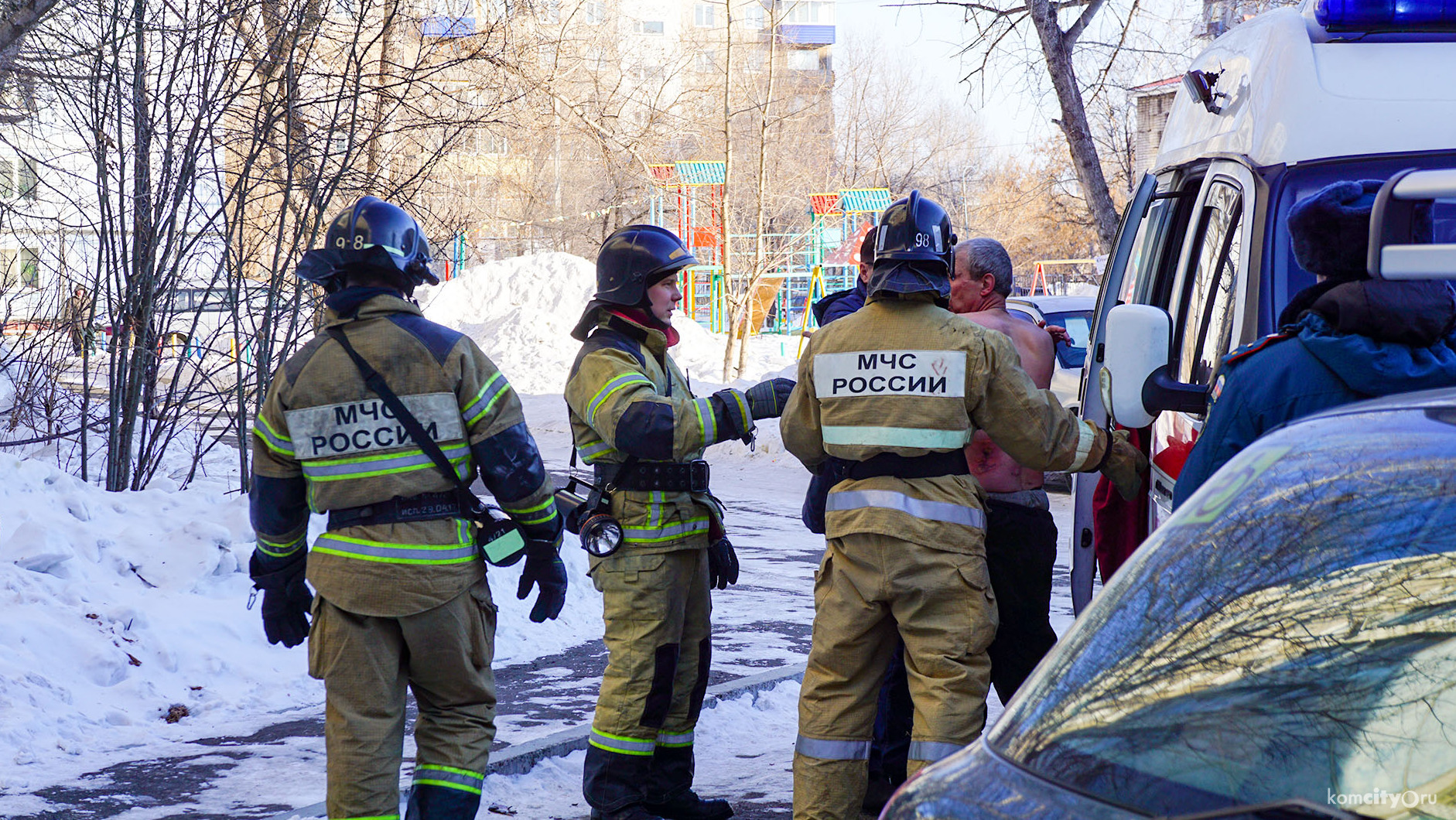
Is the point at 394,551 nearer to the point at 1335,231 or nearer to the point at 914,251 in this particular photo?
the point at 914,251

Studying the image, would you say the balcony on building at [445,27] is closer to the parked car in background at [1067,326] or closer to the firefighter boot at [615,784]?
the parked car in background at [1067,326]

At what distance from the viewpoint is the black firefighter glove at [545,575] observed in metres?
3.90

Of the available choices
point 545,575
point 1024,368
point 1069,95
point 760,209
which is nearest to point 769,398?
point 1024,368

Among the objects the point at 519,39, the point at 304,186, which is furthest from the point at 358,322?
the point at 519,39

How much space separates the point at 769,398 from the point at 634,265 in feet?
2.09

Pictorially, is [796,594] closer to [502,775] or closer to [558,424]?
[502,775]

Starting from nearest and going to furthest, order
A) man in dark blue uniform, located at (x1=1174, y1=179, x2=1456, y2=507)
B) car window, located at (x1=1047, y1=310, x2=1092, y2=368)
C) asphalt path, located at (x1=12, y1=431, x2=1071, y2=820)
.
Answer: man in dark blue uniform, located at (x1=1174, y1=179, x2=1456, y2=507) → asphalt path, located at (x1=12, y1=431, x2=1071, y2=820) → car window, located at (x1=1047, y1=310, x2=1092, y2=368)

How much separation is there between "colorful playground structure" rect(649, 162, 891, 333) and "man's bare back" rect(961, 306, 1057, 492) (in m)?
18.8

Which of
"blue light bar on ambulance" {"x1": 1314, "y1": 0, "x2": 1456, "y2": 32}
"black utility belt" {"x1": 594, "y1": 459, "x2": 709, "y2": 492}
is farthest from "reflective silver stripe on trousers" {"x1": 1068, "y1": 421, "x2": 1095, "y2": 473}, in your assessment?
"blue light bar on ambulance" {"x1": 1314, "y1": 0, "x2": 1456, "y2": 32}

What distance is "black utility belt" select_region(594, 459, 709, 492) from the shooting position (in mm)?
4289

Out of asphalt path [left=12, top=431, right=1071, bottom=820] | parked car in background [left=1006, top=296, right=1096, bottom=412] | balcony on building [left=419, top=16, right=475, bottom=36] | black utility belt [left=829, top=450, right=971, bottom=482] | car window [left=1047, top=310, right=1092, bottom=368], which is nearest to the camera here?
black utility belt [left=829, top=450, right=971, bottom=482]

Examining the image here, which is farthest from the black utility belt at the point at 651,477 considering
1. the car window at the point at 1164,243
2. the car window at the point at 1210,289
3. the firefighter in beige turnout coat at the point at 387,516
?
the car window at the point at 1164,243

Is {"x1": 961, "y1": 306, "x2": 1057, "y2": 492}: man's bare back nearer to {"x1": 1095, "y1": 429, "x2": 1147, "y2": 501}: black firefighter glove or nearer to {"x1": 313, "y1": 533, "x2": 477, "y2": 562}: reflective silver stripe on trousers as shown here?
{"x1": 1095, "y1": 429, "x2": 1147, "y2": 501}: black firefighter glove

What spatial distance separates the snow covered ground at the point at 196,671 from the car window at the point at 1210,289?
2018mm
